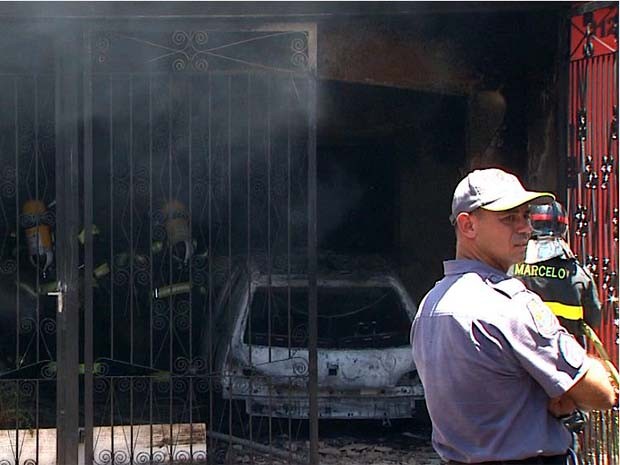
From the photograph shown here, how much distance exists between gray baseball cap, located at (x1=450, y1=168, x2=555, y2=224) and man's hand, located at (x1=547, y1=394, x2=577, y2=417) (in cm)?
54

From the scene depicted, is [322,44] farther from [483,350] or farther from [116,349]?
[483,350]

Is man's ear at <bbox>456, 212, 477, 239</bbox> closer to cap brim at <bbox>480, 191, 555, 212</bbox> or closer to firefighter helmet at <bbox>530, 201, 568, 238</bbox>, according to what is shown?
cap brim at <bbox>480, 191, 555, 212</bbox>

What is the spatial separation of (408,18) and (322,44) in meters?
0.59

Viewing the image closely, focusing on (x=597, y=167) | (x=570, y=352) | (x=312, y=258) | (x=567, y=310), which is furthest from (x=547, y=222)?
(x=570, y=352)

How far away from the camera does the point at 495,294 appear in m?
2.70

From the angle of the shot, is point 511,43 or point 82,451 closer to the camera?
point 82,451

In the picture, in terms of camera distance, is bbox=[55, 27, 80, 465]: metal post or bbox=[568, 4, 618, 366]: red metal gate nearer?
bbox=[568, 4, 618, 366]: red metal gate

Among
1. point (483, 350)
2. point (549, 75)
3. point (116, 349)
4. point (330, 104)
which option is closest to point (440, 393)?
point (483, 350)

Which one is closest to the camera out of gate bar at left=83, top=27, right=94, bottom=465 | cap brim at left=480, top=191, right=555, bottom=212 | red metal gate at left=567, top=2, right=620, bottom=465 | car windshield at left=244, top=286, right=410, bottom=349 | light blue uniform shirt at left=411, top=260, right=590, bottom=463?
light blue uniform shirt at left=411, top=260, right=590, bottom=463

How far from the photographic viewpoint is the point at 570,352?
2.66 meters

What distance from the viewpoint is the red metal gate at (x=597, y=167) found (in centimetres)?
546

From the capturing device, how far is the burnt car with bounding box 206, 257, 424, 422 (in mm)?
6438

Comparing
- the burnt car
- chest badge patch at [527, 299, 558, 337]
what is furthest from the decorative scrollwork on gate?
chest badge patch at [527, 299, 558, 337]

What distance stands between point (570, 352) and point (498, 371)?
204mm
